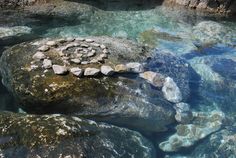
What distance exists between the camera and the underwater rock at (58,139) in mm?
5598

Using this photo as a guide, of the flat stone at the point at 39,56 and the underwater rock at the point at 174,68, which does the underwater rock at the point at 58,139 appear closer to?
the flat stone at the point at 39,56

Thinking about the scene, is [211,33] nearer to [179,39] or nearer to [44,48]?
[179,39]

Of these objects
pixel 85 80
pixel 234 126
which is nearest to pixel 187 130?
pixel 234 126

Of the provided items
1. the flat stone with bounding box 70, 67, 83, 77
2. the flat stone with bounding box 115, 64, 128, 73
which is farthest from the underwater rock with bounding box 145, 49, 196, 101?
the flat stone with bounding box 70, 67, 83, 77

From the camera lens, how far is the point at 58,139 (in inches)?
227

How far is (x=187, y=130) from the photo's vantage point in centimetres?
770

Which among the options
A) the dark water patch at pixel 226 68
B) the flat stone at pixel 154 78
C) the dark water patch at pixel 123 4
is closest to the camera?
the flat stone at pixel 154 78

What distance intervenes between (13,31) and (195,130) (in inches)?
223

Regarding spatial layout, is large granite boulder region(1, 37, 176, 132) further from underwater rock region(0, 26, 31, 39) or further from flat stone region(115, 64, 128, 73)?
underwater rock region(0, 26, 31, 39)

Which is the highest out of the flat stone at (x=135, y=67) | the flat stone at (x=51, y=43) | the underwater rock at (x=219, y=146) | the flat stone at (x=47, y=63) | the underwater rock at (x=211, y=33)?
the flat stone at (x=51, y=43)

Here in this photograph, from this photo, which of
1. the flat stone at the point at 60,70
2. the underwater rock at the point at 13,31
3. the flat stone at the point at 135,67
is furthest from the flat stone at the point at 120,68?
the underwater rock at the point at 13,31

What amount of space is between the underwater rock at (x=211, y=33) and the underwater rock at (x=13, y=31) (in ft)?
16.0

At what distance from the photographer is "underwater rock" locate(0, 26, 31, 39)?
1031cm

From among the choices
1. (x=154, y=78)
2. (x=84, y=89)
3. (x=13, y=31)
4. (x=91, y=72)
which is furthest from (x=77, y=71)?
(x=13, y=31)
